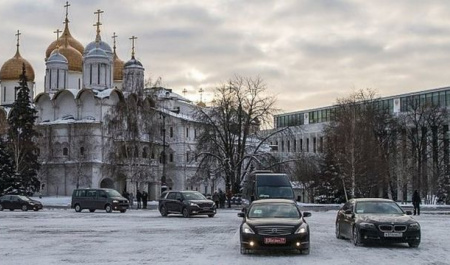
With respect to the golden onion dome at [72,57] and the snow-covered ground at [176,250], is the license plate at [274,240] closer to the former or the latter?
the snow-covered ground at [176,250]

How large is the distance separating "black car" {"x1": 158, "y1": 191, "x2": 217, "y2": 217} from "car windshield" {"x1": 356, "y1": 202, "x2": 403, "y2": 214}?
18787 millimetres

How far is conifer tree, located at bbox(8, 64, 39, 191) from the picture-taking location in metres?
73.7

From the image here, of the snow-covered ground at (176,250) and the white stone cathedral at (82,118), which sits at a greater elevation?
the white stone cathedral at (82,118)

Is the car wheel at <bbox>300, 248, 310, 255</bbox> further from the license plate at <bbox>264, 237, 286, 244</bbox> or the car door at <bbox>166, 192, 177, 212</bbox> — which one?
the car door at <bbox>166, 192, 177, 212</bbox>

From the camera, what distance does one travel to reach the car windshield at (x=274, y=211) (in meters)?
19.0

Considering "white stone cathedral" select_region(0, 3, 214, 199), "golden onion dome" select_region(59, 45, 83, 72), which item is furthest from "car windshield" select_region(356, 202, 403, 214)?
"golden onion dome" select_region(59, 45, 83, 72)

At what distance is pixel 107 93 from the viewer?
281ft

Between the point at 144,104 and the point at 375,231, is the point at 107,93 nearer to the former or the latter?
the point at 144,104

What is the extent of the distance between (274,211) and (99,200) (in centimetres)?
3143

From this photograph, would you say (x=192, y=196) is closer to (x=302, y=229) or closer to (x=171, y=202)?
(x=171, y=202)

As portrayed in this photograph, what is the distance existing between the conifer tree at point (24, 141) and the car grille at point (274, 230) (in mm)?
58109

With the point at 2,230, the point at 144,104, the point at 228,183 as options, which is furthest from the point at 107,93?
the point at 2,230

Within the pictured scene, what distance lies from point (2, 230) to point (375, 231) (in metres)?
15.7

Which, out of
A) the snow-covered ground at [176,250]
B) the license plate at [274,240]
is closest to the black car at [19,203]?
the snow-covered ground at [176,250]
